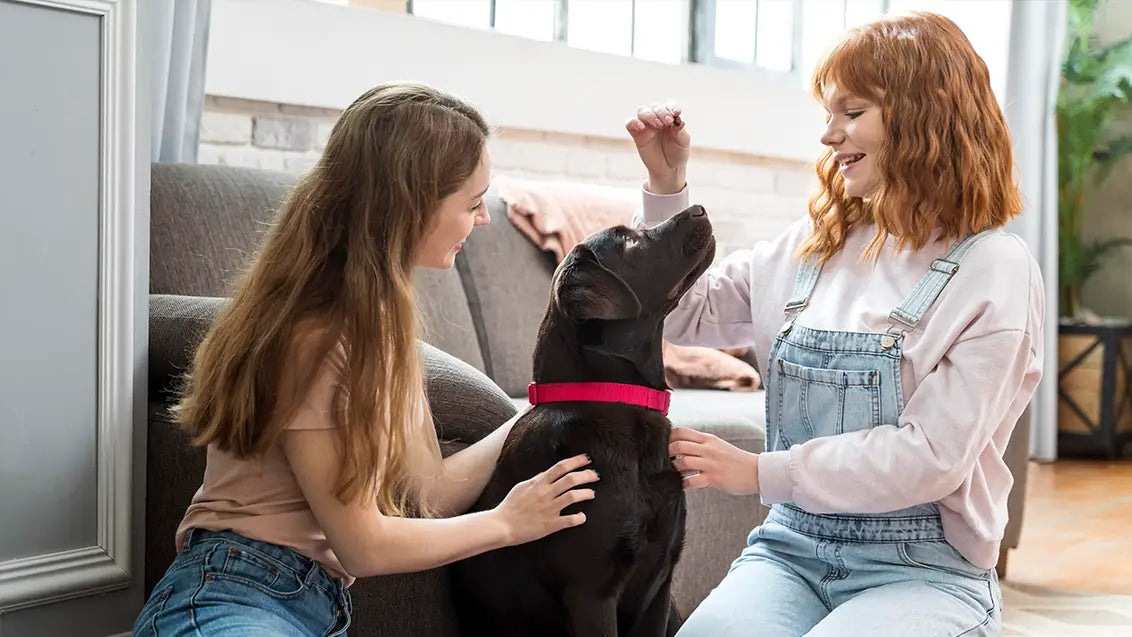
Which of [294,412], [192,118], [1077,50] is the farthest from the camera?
[1077,50]

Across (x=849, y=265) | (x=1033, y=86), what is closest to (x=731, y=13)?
(x=1033, y=86)

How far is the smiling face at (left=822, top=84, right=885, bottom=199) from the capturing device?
154 centimetres

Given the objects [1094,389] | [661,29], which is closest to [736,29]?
[661,29]

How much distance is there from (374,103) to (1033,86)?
14.0ft

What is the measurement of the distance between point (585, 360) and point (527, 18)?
9.25ft

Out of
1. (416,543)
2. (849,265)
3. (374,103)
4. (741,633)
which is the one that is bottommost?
(741,633)

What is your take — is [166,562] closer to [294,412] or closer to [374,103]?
[294,412]

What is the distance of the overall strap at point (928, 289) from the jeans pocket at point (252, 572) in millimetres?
803

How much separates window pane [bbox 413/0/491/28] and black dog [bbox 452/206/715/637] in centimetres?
234

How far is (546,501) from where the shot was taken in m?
1.28

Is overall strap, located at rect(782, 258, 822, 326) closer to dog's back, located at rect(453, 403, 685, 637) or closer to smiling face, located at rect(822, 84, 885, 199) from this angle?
smiling face, located at rect(822, 84, 885, 199)

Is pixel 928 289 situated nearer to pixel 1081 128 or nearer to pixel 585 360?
pixel 585 360

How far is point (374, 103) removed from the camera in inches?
51.5

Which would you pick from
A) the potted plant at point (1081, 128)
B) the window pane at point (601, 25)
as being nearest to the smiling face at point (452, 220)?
the window pane at point (601, 25)
